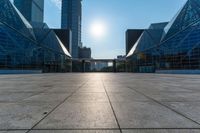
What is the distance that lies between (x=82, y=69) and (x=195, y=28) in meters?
65.0

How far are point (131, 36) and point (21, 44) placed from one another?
92188mm

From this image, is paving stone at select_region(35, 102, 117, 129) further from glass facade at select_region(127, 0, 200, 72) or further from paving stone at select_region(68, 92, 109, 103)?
glass facade at select_region(127, 0, 200, 72)

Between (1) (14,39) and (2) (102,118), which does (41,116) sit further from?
(1) (14,39)

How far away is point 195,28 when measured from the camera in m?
44.9

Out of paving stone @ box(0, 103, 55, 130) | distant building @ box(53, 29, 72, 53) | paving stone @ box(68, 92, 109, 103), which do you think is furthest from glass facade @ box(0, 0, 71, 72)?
distant building @ box(53, 29, 72, 53)

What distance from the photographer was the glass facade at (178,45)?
4509cm

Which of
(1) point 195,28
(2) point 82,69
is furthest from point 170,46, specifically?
(2) point 82,69

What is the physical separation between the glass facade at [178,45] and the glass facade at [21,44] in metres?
38.0

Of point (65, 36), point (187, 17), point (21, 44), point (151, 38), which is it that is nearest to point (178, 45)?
point (187, 17)

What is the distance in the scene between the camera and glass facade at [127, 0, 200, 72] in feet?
148

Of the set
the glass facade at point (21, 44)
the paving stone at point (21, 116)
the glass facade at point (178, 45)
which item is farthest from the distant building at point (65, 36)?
the paving stone at point (21, 116)

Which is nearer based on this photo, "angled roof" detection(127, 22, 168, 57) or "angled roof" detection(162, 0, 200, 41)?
"angled roof" detection(162, 0, 200, 41)

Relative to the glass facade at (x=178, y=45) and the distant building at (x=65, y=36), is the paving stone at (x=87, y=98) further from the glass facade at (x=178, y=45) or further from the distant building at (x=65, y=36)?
the distant building at (x=65, y=36)

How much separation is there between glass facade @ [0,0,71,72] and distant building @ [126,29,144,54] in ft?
223
